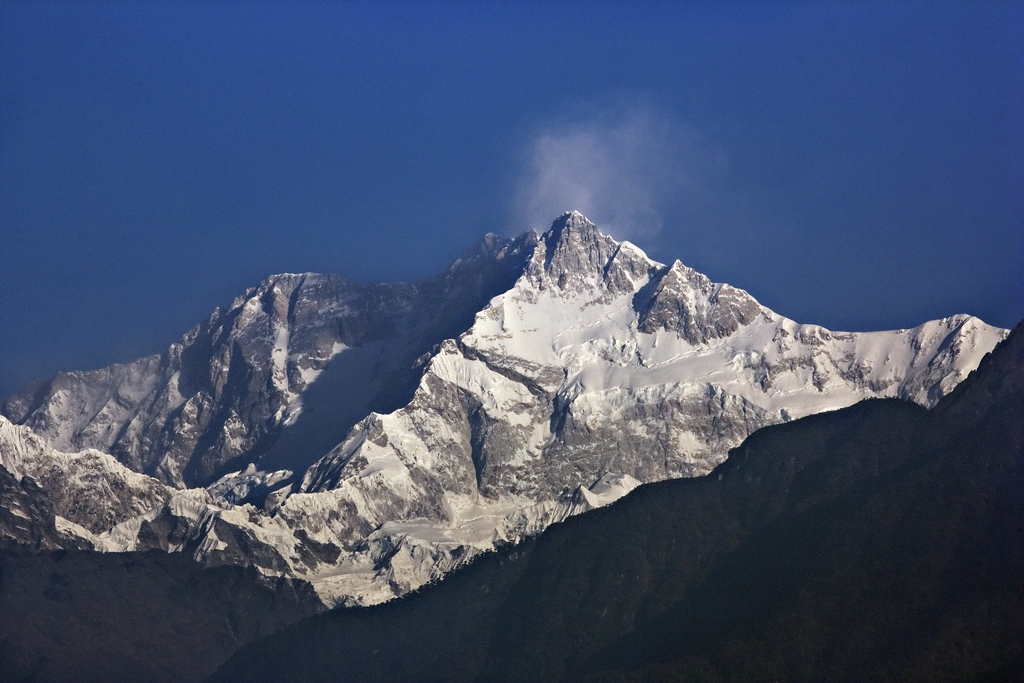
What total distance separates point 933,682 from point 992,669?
23.2 ft

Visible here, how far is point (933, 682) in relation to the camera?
200m

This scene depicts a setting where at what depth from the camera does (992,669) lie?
198 meters
